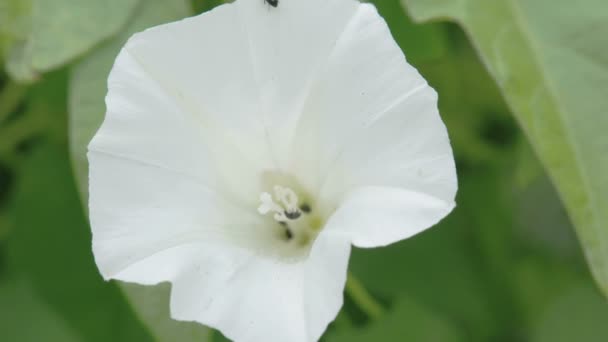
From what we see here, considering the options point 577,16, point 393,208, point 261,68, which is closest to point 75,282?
point 261,68

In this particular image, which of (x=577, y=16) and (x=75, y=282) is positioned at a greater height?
(x=577, y=16)

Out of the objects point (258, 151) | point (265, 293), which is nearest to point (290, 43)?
point (258, 151)

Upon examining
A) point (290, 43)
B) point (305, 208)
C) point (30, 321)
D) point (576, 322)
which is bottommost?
point (30, 321)

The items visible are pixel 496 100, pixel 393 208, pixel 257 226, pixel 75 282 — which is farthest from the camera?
pixel 496 100

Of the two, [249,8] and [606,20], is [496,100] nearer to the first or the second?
[606,20]

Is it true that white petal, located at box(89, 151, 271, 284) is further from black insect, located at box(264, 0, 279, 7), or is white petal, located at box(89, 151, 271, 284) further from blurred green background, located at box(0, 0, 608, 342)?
black insect, located at box(264, 0, 279, 7)

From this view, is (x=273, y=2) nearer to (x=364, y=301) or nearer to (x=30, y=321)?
(x=364, y=301)

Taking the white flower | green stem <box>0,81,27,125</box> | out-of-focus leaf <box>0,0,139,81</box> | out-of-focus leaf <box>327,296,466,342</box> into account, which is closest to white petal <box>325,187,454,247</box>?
the white flower

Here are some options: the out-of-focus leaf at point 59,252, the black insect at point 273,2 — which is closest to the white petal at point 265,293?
the black insect at point 273,2
